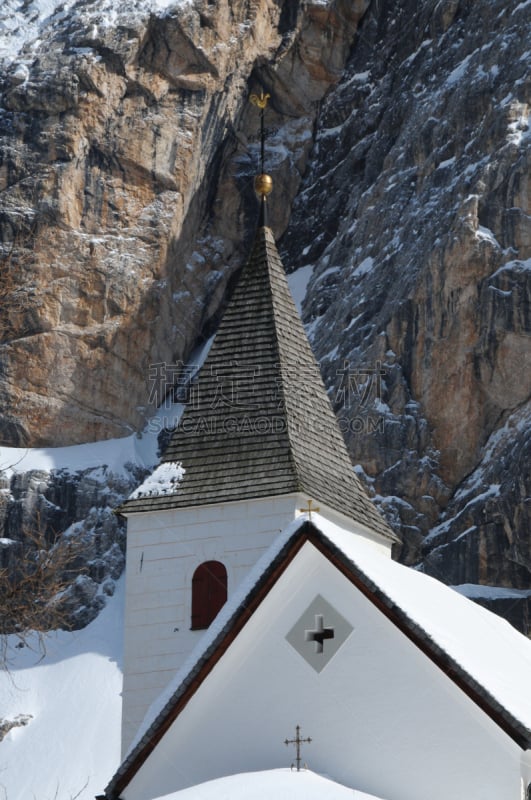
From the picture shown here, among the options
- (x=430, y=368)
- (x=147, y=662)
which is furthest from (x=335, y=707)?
(x=430, y=368)

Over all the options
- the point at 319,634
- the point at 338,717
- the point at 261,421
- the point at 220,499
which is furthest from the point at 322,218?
the point at 338,717

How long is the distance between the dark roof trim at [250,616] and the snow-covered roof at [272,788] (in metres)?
0.93

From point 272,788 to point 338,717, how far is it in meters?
1.31

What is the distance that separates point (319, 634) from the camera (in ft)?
48.4

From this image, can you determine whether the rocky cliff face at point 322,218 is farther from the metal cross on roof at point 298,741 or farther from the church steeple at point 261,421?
the metal cross on roof at point 298,741

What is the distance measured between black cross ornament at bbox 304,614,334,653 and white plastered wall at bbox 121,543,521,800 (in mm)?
175

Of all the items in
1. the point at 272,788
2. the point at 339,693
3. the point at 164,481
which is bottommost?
the point at 272,788

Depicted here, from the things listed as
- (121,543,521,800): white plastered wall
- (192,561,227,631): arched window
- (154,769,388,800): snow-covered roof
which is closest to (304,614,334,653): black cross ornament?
(121,543,521,800): white plastered wall

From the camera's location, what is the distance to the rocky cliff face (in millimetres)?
59344

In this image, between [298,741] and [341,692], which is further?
[341,692]

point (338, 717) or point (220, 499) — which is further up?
point (220, 499)

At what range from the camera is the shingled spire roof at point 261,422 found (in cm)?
2148

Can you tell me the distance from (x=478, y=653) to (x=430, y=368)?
4573 centimetres

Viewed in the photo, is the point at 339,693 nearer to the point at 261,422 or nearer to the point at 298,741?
the point at 298,741
